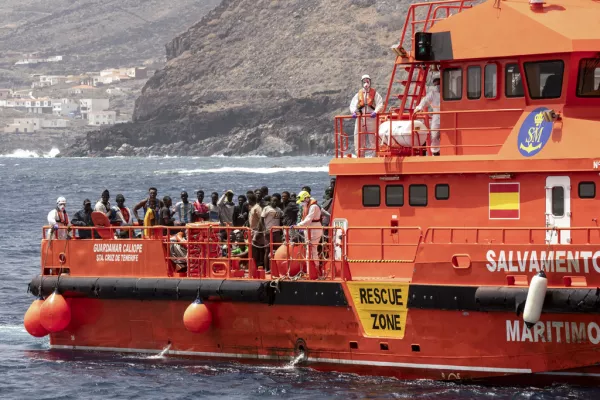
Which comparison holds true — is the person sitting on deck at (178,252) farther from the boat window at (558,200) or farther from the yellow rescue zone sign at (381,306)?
the boat window at (558,200)

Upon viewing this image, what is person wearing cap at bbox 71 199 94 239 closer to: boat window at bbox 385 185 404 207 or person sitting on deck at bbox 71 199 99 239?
person sitting on deck at bbox 71 199 99 239

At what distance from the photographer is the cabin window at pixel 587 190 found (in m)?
16.8

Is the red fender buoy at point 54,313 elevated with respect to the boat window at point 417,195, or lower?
lower

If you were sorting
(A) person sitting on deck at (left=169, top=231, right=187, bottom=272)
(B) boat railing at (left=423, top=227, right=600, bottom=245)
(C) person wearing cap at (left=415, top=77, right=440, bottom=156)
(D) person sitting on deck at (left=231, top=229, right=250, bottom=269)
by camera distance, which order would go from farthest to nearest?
(A) person sitting on deck at (left=169, top=231, right=187, bottom=272)
(D) person sitting on deck at (left=231, top=229, right=250, bottom=269)
(C) person wearing cap at (left=415, top=77, right=440, bottom=156)
(B) boat railing at (left=423, top=227, right=600, bottom=245)

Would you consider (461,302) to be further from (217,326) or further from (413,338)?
(217,326)

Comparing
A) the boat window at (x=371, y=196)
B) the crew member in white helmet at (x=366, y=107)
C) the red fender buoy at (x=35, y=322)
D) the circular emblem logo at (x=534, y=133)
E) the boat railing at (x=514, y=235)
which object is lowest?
the red fender buoy at (x=35, y=322)

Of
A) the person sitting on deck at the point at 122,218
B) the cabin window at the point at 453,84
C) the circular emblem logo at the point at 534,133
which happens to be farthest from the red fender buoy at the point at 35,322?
the circular emblem logo at the point at 534,133

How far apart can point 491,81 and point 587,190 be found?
2.12 m

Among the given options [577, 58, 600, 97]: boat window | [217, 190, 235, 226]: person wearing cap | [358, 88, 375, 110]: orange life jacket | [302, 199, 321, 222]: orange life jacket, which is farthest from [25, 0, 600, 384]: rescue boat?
[217, 190, 235, 226]: person wearing cap

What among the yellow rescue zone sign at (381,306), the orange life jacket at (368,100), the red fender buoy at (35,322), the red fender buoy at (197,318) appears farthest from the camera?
the red fender buoy at (35,322)

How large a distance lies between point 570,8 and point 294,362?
6.46 metres

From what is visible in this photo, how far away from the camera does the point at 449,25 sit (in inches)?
707

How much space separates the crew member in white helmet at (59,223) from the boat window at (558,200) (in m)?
8.12

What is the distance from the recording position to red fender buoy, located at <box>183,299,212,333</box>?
18719 mm
